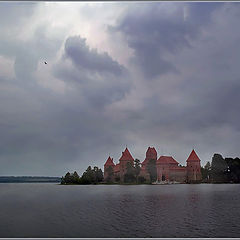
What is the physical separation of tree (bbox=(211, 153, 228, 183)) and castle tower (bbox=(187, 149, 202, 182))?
30.8 feet

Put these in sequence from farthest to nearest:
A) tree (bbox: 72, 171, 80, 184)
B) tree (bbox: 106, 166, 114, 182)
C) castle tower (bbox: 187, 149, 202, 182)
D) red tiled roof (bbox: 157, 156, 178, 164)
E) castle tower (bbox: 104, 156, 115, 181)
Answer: red tiled roof (bbox: 157, 156, 178, 164), castle tower (bbox: 104, 156, 115, 181), tree (bbox: 106, 166, 114, 182), castle tower (bbox: 187, 149, 202, 182), tree (bbox: 72, 171, 80, 184)

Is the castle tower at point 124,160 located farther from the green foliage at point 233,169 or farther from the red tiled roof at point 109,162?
the green foliage at point 233,169

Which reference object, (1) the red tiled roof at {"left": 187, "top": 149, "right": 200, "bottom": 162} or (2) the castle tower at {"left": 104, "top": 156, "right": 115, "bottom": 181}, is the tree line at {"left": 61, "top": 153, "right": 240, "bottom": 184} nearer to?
(2) the castle tower at {"left": 104, "top": 156, "right": 115, "bottom": 181}

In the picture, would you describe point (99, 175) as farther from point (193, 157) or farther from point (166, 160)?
point (193, 157)

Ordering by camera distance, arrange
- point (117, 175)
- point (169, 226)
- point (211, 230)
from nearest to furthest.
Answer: point (211, 230), point (169, 226), point (117, 175)

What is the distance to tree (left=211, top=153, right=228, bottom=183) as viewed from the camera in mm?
122812

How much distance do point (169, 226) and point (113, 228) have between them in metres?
4.61

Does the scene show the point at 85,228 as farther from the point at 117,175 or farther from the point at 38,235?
the point at 117,175

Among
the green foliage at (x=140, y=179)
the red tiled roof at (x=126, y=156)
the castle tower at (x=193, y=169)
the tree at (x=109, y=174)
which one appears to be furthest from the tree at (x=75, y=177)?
the castle tower at (x=193, y=169)

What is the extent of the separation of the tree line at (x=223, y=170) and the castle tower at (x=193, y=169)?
5.18 m

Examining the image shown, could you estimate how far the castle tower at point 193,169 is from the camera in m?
136

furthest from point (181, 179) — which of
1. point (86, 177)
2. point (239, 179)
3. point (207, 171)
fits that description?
point (86, 177)

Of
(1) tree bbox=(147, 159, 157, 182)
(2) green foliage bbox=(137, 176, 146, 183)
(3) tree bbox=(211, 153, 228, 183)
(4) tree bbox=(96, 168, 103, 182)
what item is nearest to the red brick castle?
(1) tree bbox=(147, 159, 157, 182)

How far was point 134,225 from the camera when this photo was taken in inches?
1015
